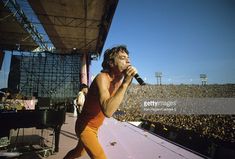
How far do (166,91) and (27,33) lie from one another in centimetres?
3488

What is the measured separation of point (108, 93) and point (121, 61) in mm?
360

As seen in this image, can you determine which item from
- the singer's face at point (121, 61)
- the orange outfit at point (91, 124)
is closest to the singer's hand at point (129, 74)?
the singer's face at point (121, 61)

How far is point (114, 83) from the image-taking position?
5.65 ft

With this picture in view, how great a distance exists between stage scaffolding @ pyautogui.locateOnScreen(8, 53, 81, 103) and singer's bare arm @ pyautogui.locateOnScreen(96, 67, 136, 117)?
2009cm

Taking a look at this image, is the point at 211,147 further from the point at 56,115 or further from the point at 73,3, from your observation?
the point at 73,3

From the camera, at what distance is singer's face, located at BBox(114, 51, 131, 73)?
5.50ft

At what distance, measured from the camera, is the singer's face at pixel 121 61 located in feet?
5.50

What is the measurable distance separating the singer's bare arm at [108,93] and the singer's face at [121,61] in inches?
5.3

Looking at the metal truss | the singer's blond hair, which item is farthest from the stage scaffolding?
the singer's blond hair

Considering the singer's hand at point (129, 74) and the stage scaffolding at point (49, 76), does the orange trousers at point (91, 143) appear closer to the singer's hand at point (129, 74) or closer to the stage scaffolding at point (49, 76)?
the singer's hand at point (129, 74)

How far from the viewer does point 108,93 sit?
1463 millimetres

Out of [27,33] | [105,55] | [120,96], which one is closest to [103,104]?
[120,96]

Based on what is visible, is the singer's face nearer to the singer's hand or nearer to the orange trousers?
the singer's hand

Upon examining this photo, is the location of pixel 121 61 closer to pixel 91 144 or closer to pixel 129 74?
pixel 129 74
